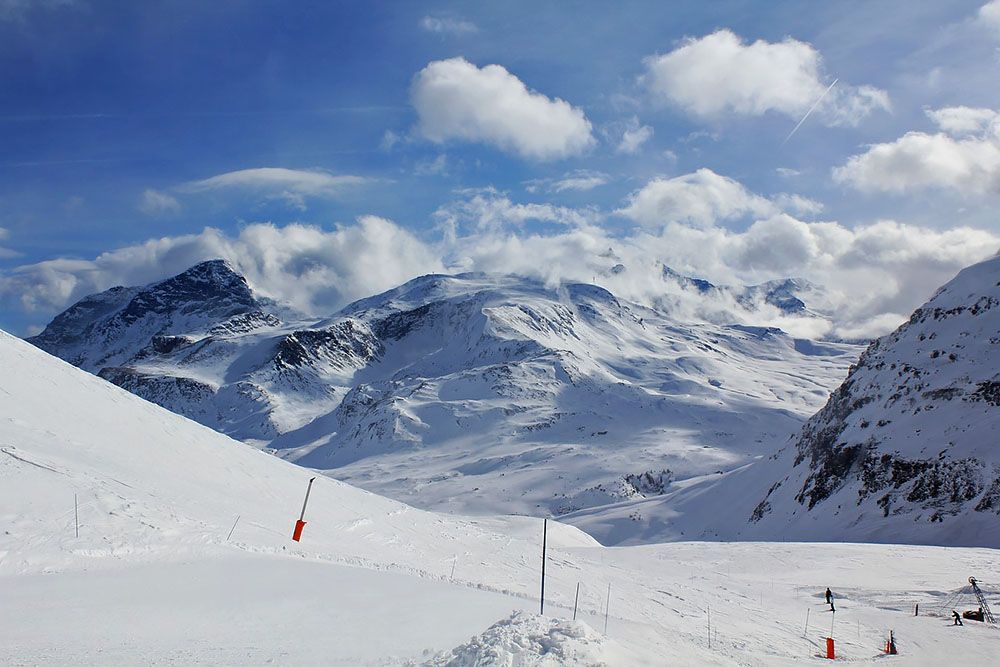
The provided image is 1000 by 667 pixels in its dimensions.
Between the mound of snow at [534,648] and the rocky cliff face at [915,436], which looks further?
the rocky cliff face at [915,436]

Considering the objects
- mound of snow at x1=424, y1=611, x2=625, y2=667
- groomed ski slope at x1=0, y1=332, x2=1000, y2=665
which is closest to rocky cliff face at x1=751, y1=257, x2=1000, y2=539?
groomed ski slope at x1=0, y1=332, x2=1000, y2=665

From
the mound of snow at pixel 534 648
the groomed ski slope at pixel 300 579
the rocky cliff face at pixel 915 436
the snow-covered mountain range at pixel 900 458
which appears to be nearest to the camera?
the mound of snow at pixel 534 648

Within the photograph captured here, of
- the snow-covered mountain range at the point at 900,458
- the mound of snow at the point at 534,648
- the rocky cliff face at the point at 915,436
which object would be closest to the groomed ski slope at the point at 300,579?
the mound of snow at the point at 534,648

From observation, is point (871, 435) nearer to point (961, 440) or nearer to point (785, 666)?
point (961, 440)

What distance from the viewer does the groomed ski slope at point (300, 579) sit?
12977mm

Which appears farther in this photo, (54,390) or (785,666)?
(54,390)

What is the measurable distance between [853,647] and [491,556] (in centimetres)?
1644

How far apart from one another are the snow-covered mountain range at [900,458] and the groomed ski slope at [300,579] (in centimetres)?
1615

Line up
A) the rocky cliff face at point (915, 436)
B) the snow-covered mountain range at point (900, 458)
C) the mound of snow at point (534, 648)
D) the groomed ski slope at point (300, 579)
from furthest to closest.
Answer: the rocky cliff face at point (915, 436)
the snow-covered mountain range at point (900, 458)
the groomed ski slope at point (300, 579)
the mound of snow at point (534, 648)

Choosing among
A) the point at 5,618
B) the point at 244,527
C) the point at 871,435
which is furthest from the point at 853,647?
the point at 871,435

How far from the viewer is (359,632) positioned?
14.1 metres

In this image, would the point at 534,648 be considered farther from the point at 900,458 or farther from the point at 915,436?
the point at 915,436

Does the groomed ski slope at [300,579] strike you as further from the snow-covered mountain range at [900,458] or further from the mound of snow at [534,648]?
the snow-covered mountain range at [900,458]

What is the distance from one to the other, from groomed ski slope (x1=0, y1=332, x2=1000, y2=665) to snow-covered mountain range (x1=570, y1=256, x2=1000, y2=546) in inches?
636
